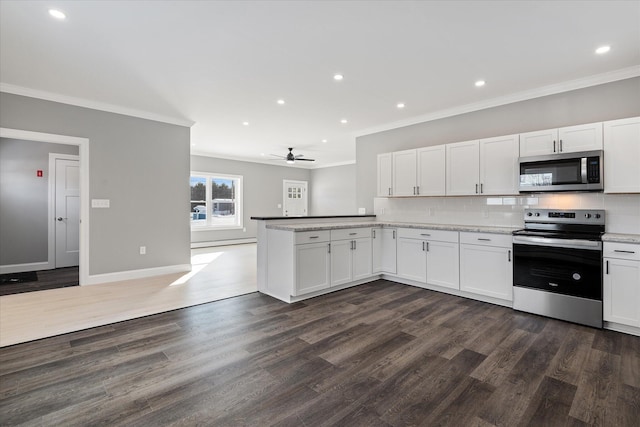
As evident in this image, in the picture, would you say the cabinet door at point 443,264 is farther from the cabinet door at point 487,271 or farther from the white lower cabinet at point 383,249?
the white lower cabinet at point 383,249

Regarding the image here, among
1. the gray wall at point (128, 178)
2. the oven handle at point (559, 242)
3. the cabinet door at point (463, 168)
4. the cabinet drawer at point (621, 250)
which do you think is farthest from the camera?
the gray wall at point (128, 178)

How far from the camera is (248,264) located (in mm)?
6082

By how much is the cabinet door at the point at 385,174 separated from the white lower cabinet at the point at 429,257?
810 millimetres

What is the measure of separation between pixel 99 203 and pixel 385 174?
444 centimetres

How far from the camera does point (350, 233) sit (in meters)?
4.29

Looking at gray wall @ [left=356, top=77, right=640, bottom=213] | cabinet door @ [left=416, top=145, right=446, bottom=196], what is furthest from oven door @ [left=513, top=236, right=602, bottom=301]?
gray wall @ [left=356, top=77, right=640, bottom=213]

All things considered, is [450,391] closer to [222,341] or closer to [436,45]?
[222,341]

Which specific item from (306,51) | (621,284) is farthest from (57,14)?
(621,284)

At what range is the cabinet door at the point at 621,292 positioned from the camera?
277 cm

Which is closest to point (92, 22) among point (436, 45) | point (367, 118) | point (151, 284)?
point (436, 45)

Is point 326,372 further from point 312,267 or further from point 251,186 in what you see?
point 251,186

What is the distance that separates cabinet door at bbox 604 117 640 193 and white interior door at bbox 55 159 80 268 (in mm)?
8334

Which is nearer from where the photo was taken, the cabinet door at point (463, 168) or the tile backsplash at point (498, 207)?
the tile backsplash at point (498, 207)

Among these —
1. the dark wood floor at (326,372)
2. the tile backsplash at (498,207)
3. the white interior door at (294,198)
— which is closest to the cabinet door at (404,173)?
the tile backsplash at (498,207)
